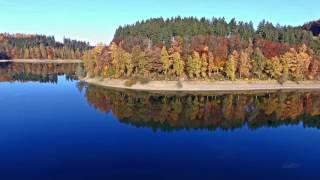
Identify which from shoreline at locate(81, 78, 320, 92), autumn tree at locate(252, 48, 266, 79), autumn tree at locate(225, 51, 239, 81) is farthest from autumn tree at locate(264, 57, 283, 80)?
autumn tree at locate(225, 51, 239, 81)

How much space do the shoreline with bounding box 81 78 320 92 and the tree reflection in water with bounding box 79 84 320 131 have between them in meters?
7.21

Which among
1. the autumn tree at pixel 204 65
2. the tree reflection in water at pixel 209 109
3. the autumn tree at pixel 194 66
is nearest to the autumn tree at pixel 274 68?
the tree reflection in water at pixel 209 109

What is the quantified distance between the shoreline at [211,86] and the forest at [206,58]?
3.50 meters

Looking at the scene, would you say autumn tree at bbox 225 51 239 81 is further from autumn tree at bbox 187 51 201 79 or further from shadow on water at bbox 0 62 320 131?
shadow on water at bbox 0 62 320 131

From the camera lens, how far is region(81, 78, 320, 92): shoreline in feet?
428

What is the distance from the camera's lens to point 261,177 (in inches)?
1938

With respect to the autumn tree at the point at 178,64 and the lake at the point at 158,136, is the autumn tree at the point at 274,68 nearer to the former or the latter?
the lake at the point at 158,136

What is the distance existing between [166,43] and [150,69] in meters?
26.6

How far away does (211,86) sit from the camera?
434 ft

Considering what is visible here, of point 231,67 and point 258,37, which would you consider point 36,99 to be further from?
point 258,37

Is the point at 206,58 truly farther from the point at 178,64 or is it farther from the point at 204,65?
the point at 178,64

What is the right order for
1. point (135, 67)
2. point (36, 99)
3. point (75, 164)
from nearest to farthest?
point (75, 164)
point (36, 99)
point (135, 67)

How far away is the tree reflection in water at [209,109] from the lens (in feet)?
278

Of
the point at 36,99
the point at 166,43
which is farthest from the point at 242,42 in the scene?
the point at 36,99
